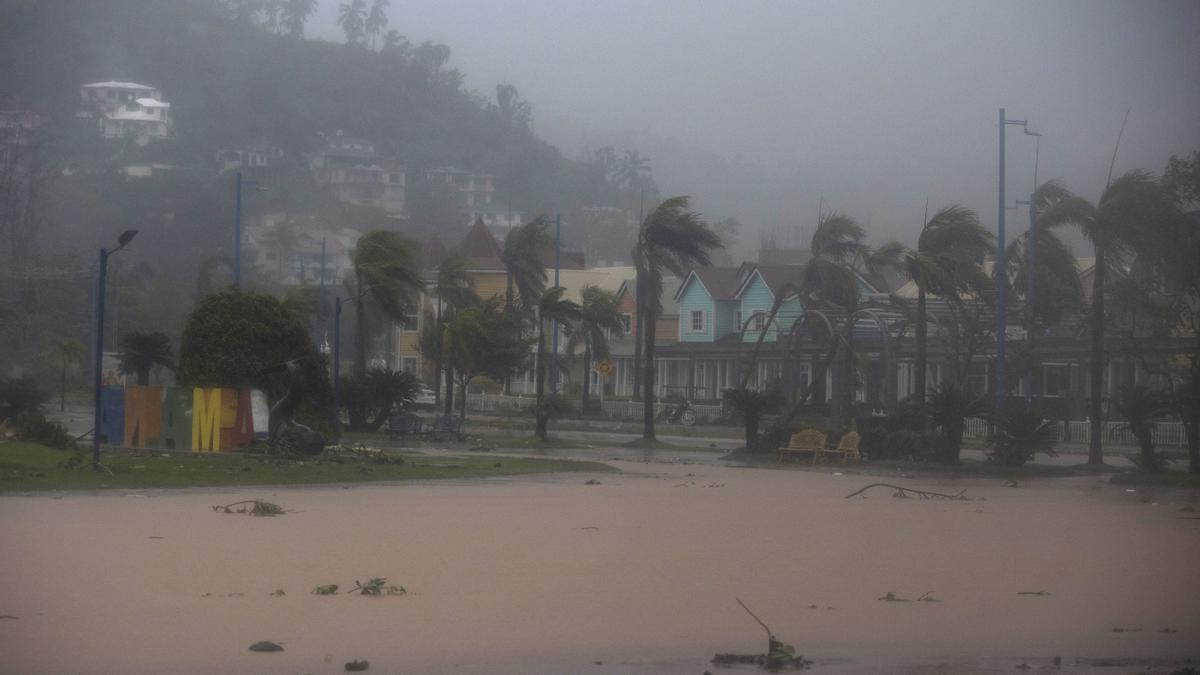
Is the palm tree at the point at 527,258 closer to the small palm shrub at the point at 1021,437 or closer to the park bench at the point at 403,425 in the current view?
the park bench at the point at 403,425

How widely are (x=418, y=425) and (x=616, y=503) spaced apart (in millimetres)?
20691

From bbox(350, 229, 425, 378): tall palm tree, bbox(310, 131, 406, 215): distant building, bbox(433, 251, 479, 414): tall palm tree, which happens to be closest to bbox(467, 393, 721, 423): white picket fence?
bbox(433, 251, 479, 414): tall palm tree

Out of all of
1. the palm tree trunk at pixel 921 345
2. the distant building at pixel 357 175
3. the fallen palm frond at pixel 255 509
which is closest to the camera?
the fallen palm frond at pixel 255 509

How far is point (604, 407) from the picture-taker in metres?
66.4

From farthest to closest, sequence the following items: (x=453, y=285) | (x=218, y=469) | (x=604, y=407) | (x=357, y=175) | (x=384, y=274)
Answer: (x=357, y=175)
(x=604, y=407)
(x=453, y=285)
(x=384, y=274)
(x=218, y=469)

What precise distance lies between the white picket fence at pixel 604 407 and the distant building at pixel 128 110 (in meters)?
73.4

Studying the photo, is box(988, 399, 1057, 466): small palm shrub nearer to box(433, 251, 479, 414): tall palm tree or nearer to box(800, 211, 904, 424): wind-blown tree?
box(800, 211, 904, 424): wind-blown tree

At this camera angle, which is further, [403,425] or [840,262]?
[840,262]

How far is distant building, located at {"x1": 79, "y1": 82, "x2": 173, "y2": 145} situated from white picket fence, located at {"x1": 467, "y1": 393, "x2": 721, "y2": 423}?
2890 inches

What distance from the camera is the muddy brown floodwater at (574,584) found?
10875mm

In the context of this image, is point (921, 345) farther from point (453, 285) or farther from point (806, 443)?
point (453, 285)

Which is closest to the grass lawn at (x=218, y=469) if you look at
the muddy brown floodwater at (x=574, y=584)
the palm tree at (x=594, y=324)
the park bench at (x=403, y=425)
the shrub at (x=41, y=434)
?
the shrub at (x=41, y=434)

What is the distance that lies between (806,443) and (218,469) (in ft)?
48.9

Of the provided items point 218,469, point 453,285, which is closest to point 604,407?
point 453,285
